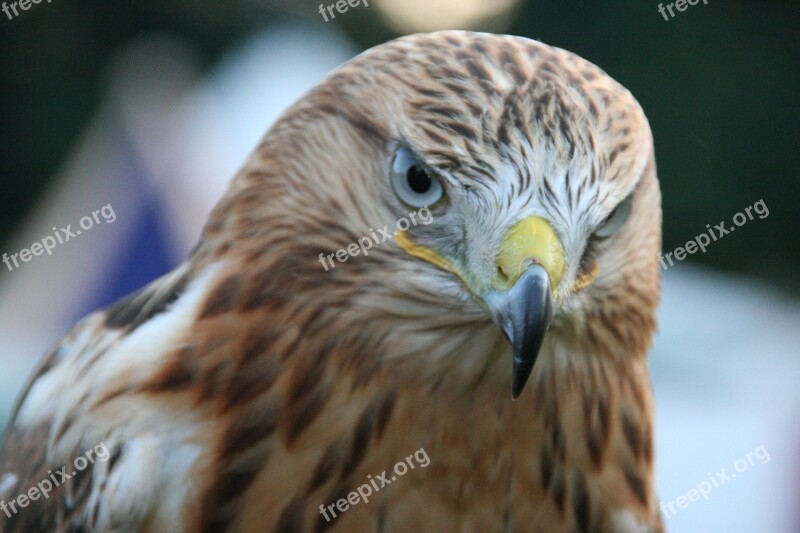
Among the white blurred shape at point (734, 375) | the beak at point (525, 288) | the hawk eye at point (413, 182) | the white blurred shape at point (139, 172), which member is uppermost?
the hawk eye at point (413, 182)

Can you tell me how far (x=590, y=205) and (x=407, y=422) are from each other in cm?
36

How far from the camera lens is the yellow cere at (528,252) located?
1.00m

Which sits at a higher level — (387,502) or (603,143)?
(603,143)

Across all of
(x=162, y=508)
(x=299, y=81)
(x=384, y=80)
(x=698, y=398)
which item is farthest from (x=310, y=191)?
(x=698, y=398)

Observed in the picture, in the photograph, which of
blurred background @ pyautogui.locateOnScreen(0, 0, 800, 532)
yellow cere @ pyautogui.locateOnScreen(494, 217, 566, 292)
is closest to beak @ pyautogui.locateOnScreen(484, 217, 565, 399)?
yellow cere @ pyautogui.locateOnScreen(494, 217, 566, 292)

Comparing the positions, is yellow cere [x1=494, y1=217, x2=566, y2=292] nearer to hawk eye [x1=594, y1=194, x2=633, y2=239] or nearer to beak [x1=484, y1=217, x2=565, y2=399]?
beak [x1=484, y1=217, x2=565, y2=399]

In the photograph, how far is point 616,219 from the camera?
45.0 inches

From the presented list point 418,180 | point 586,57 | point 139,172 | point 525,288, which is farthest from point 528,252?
point 139,172

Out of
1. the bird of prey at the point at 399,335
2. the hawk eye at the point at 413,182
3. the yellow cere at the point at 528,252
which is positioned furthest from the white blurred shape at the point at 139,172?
the yellow cere at the point at 528,252

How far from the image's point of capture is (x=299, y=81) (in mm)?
3064

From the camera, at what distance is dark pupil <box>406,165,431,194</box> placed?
3.59 feet

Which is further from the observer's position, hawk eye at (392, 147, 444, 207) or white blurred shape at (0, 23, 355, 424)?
white blurred shape at (0, 23, 355, 424)

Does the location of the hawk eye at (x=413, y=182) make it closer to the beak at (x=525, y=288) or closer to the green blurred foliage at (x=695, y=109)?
the beak at (x=525, y=288)

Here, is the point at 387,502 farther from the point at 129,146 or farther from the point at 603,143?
the point at 129,146
